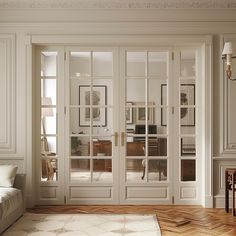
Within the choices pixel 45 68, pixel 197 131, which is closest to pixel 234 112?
pixel 197 131

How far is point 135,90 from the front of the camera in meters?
5.03

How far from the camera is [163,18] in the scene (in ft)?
15.8

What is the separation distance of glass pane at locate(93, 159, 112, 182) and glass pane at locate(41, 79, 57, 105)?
93cm

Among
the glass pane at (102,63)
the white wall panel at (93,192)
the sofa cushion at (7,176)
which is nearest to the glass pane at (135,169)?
the white wall panel at (93,192)

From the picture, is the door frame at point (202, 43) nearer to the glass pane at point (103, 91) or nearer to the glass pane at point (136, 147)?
the glass pane at point (103, 91)

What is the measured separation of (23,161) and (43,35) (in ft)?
5.05

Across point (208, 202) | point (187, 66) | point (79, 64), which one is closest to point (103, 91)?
point (79, 64)

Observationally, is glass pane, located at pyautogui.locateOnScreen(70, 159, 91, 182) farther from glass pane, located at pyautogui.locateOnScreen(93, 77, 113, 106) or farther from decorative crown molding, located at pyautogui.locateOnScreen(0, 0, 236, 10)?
decorative crown molding, located at pyautogui.locateOnScreen(0, 0, 236, 10)

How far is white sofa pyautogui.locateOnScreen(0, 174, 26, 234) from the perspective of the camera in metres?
3.70

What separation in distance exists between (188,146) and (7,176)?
7.20 ft

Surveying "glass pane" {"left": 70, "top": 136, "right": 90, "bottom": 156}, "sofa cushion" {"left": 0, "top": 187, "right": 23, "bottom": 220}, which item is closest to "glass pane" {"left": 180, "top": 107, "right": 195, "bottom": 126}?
"glass pane" {"left": 70, "top": 136, "right": 90, "bottom": 156}

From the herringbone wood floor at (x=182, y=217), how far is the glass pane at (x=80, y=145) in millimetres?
665

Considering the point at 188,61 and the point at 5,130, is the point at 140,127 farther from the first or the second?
the point at 5,130

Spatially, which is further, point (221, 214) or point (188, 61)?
point (188, 61)
